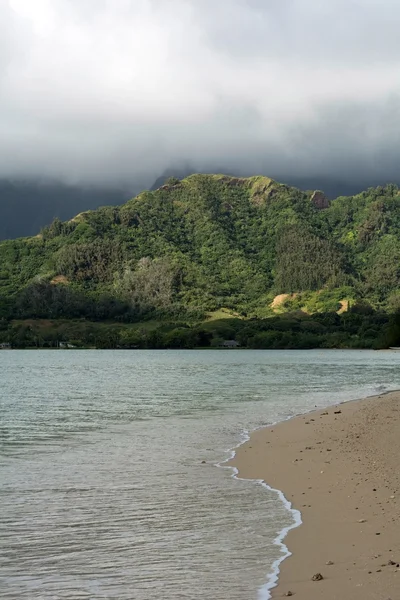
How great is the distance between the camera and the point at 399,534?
38.5 feet

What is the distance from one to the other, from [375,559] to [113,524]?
5254mm

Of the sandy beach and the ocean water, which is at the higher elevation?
the sandy beach

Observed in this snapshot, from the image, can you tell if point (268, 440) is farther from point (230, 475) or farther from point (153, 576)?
point (153, 576)

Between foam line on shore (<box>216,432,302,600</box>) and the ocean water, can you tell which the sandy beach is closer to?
foam line on shore (<box>216,432,302,600</box>)

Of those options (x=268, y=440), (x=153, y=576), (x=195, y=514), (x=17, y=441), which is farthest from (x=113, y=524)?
(x=17, y=441)

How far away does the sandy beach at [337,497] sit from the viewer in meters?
9.70

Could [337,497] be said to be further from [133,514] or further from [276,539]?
[133,514]

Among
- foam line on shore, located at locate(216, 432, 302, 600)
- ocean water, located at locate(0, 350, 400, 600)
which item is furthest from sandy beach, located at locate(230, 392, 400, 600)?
ocean water, located at locate(0, 350, 400, 600)

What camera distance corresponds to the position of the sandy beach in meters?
9.70

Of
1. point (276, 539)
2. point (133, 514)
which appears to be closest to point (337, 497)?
point (276, 539)

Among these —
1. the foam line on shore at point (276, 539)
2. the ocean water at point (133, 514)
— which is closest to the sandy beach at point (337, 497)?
the foam line on shore at point (276, 539)

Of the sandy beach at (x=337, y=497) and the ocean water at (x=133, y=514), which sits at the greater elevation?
the sandy beach at (x=337, y=497)

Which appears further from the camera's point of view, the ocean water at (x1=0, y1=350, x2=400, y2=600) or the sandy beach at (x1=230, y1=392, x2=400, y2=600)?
the ocean water at (x1=0, y1=350, x2=400, y2=600)

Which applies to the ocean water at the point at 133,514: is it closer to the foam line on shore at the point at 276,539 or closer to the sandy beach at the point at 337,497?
the foam line on shore at the point at 276,539
